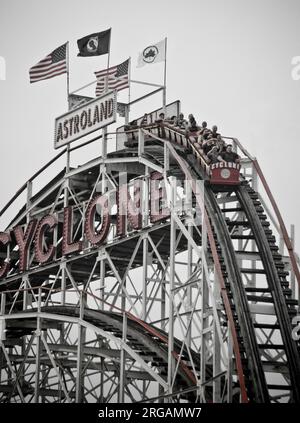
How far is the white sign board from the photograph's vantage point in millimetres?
38531

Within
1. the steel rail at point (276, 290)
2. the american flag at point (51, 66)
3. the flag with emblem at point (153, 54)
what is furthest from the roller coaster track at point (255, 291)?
the american flag at point (51, 66)

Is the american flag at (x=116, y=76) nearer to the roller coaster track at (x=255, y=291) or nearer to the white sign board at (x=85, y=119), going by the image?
the white sign board at (x=85, y=119)

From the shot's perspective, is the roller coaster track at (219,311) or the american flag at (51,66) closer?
the roller coaster track at (219,311)

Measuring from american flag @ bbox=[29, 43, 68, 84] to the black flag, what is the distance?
731mm

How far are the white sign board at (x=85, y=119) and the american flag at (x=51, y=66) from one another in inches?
88.3

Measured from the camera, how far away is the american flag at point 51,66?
4275 cm

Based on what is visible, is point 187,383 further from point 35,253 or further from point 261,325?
point 35,253

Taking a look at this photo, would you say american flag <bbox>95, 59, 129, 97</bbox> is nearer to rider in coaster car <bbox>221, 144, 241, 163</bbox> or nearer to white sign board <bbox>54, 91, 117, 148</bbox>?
white sign board <bbox>54, 91, 117, 148</bbox>

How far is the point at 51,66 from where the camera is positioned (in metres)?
43.0

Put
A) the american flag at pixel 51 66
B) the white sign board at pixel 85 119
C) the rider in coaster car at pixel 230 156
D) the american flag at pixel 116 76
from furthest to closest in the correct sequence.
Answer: the american flag at pixel 51 66
the american flag at pixel 116 76
the white sign board at pixel 85 119
the rider in coaster car at pixel 230 156

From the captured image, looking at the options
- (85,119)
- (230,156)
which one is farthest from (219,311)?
(85,119)

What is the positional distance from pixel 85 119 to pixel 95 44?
13.3 feet

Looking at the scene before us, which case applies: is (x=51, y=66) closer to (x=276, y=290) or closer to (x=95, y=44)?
(x=95, y=44)
